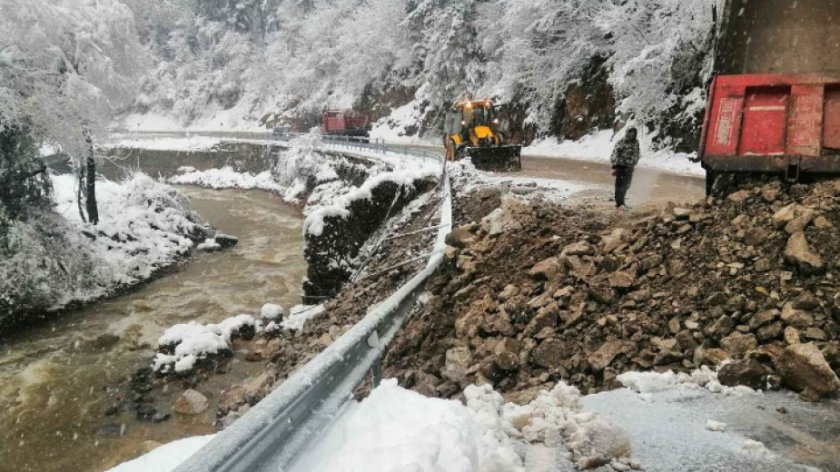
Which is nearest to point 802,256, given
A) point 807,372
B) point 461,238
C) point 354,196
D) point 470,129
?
point 807,372

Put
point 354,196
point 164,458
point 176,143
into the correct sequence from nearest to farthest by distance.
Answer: point 164,458 < point 354,196 < point 176,143

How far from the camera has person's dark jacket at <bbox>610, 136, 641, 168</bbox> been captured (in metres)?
9.18

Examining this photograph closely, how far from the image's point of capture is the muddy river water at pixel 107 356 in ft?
27.4

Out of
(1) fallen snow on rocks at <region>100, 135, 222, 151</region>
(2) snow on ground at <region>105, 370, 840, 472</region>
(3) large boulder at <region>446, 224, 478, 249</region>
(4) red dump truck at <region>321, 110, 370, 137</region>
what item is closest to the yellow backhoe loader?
(3) large boulder at <region>446, 224, 478, 249</region>

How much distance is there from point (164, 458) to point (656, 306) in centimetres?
386

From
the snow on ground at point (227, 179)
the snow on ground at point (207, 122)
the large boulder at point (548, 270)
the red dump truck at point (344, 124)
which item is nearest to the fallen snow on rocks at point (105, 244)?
the snow on ground at point (227, 179)

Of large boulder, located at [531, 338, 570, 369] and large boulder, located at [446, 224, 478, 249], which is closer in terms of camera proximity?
large boulder, located at [531, 338, 570, 369]

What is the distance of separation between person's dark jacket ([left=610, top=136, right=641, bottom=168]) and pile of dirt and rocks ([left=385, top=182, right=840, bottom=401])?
10.0ft

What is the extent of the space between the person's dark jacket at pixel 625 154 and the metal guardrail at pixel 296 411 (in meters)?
7.11

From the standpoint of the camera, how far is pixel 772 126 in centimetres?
613

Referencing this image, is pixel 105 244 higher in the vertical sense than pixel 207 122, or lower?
lower

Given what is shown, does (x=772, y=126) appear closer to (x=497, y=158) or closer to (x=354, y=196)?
(x=354, y=196)

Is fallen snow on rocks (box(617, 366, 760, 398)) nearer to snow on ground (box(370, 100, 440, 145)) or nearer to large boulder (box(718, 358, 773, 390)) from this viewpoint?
large boulder (box(718, 358, 773, 390))

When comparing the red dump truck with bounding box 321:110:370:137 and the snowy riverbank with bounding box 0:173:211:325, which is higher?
the red dump truck with bounding box 321:110:370:137
